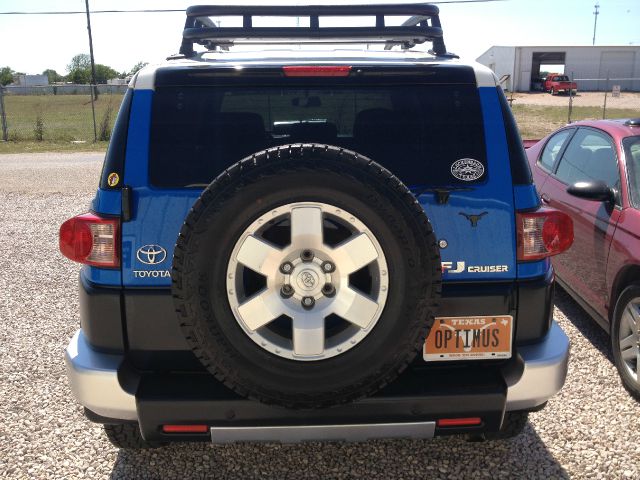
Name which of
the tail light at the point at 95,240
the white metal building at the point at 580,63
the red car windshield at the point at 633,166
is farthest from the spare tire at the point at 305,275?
the white metal building at the point at 580,63

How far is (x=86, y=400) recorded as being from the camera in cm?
256

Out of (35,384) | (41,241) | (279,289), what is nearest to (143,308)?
(279,289)

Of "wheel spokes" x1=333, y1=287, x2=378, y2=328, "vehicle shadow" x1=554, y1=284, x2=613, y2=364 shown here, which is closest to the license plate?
"wheel spokes" x1=333, y1=287, x2=378, y2=328

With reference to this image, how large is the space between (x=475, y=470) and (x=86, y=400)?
179 cm

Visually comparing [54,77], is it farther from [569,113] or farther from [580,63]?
[569,113]

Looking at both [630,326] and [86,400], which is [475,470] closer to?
[630,326]

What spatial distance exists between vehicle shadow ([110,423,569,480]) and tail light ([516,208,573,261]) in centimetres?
112

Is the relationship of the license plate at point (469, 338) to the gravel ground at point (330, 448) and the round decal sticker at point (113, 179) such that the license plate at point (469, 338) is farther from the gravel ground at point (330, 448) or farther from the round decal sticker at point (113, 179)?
the round decal sticker at point (113, 179)

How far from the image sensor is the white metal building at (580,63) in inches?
2192

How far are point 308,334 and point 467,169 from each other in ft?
3.03

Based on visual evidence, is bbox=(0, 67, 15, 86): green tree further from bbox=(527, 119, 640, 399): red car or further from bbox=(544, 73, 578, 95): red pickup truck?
bbox=(527, 119, 640, 399): red car

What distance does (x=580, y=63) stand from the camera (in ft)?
187

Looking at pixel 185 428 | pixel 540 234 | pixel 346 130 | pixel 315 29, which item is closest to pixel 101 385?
pixel 185 428

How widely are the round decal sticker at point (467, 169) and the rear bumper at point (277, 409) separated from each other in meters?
0.75
